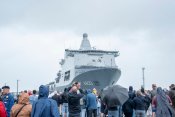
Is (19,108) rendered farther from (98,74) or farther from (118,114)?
(98,74)

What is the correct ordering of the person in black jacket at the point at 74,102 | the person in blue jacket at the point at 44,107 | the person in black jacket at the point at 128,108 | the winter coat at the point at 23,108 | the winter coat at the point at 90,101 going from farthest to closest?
1. the winter coat at the point at 90,101
2. the person in black jacket at the point at 128,108
3. the person in black jacket at the point at 74,102
4. the winter coat at the point at 23,108
5. the person in blue jacket at the point at 44,107

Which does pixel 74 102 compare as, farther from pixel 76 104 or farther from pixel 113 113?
pixel 113 113

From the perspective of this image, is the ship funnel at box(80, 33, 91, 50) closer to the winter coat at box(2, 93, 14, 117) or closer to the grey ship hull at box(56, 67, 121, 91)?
the grey ship hull at box(56, 67, 121, 91)

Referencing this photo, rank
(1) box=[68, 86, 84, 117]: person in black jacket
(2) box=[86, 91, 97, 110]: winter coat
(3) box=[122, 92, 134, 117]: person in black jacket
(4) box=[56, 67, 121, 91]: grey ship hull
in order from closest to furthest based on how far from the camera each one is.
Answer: (1) box=[68, 86, 84, 117]: person in black jacket < (3) box=[122, 92, 134, 117]: person in black jacket < (2) box=[86, 91, 97, 110]: winter coat < (4) box=[56, 67, 121, 91]: grey ship hull

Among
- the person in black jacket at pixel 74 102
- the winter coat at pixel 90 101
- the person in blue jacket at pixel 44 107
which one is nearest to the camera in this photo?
the person in blue jacket at pixel 44 107

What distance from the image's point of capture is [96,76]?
186 ft

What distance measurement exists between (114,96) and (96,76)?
42.9 meters

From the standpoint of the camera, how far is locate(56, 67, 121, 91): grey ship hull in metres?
55.2

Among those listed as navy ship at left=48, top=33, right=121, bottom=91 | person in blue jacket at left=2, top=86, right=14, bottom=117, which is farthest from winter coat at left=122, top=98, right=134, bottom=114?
navy ship at left=48, top=33, right=121, bottom=91

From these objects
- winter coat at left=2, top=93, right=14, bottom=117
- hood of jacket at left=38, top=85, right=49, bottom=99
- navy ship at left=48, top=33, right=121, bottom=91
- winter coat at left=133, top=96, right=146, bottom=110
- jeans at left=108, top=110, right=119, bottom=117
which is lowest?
jeans at left=108, top=110, right=119, bottom=117

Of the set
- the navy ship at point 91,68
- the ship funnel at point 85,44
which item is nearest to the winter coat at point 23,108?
the navy ship at point 91,68

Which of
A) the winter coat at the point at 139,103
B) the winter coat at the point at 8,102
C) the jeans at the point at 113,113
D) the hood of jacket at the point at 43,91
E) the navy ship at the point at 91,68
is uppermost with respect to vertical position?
the navy ship at the point at 91,68

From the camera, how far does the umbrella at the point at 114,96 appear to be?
13.7 metres

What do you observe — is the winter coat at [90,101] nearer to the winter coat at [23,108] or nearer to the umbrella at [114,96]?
the umbrella at [114,96]
